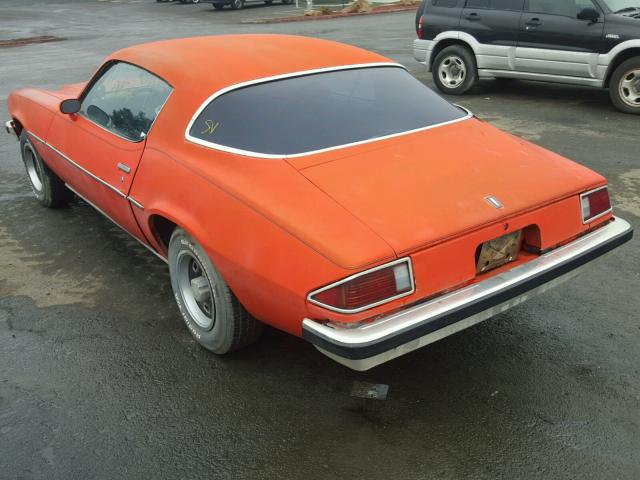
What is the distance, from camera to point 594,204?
335 cm

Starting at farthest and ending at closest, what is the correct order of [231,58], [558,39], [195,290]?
[558,39]
[231,58]
[195,290]

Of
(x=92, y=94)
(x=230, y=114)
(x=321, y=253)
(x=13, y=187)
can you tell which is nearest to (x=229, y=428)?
(x=321, y=253)

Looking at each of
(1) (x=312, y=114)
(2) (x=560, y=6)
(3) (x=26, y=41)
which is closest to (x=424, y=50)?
(2) (x=560, y=6)

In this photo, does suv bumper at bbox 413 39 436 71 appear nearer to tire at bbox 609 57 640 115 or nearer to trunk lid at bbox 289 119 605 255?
tire at bbox 609 57 640 115

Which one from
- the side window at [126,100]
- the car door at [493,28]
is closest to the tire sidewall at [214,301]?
the side window at [126,100]

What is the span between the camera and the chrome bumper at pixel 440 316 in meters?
2.57

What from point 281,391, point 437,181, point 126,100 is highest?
point 126,100

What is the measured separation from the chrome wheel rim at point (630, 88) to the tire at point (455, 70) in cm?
214

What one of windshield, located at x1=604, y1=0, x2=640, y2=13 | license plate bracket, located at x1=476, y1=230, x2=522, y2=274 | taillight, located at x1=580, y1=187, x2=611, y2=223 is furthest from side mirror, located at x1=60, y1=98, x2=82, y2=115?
windshield, located at x1=604, y1=0, x2=640, y2=13

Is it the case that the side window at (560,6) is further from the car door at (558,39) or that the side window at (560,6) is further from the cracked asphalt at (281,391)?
the cracked asphalt at (281,391)

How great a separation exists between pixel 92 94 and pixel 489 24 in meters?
6.55

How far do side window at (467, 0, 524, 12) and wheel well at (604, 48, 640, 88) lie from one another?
1.54m

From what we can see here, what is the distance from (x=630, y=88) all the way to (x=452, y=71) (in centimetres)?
264

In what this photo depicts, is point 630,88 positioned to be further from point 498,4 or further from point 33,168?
point 33,168
